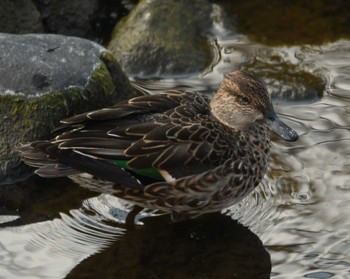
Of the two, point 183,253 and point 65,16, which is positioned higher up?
point 65,16

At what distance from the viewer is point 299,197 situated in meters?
7.05

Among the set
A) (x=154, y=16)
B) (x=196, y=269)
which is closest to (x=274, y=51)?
(x=154, y=16)

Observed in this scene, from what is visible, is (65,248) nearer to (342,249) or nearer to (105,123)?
(105,123)

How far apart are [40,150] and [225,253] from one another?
59.0 inches

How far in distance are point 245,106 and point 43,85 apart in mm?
1752

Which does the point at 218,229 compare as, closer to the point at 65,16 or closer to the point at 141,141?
the point at 141,141

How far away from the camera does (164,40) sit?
29.8 ft

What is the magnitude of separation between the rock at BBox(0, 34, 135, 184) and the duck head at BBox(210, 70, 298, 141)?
1304mm

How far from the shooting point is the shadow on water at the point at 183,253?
6445mm

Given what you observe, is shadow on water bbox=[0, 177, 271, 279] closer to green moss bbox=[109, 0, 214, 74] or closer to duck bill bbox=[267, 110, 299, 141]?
duck bill bbox=[267, 110, 299, 141]

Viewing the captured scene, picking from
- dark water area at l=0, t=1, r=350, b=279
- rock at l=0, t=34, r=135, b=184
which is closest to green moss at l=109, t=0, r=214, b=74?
rock at l=0, t=34, r=135, b=184

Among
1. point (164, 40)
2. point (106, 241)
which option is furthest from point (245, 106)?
point (164, 40)

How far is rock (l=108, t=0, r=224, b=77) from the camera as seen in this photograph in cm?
899

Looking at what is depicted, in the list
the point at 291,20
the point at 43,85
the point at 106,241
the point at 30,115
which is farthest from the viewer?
the point at 291,20
